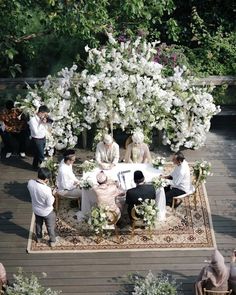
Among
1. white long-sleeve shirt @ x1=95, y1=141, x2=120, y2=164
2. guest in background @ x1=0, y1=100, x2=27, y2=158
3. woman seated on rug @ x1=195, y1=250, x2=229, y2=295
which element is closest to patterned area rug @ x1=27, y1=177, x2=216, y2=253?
white long-sleeve shirt @ x1=95, y1=141, x2=120, y2=164

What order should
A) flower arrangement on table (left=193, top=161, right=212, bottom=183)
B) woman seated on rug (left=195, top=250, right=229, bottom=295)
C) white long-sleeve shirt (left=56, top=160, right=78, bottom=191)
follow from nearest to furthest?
woman seated on rug (left=195, top=250, right=229, bottom=295), white long-sleeve shirt (left=56, top=160, right=78, bottom=191), flower arrangement on table (left=193, top=161, right=212, bottom=183)

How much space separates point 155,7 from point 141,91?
8.07 feet

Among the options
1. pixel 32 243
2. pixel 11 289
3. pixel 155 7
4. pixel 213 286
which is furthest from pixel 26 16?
pixel 213 286

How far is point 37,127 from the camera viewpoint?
11742mm

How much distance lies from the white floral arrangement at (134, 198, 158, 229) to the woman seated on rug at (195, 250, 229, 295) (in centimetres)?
136

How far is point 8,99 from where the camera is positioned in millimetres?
12898

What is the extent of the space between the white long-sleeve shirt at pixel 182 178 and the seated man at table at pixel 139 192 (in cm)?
70

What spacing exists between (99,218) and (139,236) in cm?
92

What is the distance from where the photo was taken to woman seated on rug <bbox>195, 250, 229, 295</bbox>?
8602mm

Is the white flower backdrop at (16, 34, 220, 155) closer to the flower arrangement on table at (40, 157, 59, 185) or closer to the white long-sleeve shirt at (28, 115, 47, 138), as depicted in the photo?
the white long-sleeve shirt at (28, 115, 47, 138)

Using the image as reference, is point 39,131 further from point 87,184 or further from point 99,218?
point 99,218

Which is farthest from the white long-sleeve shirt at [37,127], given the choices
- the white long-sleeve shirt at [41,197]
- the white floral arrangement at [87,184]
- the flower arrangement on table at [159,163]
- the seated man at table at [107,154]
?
the flower arrangement on table at [159,163]

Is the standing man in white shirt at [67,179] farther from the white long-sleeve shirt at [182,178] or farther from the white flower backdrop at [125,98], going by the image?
the white long-sleeve shirt at [182,178]

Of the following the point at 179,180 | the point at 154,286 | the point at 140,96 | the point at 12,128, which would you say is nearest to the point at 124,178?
the point at 179,180
